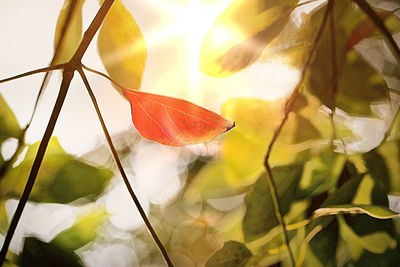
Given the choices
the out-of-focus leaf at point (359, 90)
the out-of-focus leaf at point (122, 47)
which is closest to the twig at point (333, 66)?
the out-of-focus leaf at point (359, 90)

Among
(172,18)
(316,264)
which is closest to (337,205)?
(316,264)

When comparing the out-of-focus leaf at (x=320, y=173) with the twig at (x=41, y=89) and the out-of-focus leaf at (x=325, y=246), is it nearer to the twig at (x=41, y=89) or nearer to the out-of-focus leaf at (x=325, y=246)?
the out-of-focus leaf at (x=325, y=246)

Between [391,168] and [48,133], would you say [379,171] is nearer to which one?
[391,168]

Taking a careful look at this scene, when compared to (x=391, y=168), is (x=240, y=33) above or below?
above

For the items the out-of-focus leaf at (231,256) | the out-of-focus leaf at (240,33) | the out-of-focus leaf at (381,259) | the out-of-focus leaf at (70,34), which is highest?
the out-of-focus leaf at (70,34)

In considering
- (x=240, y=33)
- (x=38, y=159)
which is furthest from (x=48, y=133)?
(x=240, y=33)

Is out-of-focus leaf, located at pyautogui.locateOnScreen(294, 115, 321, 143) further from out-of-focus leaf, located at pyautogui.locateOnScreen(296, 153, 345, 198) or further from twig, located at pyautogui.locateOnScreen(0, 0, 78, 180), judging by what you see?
twig, located at pyautogui.locateOnScreen(0, 0, 78, 180)

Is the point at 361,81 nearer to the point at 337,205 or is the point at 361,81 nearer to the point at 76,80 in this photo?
Result: the point at 337,205
